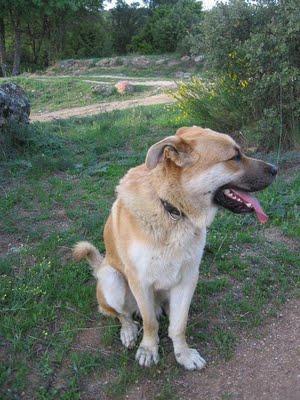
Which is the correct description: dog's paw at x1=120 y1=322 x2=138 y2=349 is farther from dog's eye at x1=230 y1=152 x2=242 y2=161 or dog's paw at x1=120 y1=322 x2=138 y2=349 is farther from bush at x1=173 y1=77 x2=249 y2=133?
bush at x1=173 y1=77 x2=249 y2=133

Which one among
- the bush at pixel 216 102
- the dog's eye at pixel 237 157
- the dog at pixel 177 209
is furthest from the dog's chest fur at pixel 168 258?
the bush at pixel 216 102

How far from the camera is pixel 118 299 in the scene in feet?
10.4

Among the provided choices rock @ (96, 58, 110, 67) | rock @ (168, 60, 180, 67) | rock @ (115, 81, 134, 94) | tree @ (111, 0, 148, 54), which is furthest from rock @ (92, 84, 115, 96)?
tree @ (111, 0, 148, 54)

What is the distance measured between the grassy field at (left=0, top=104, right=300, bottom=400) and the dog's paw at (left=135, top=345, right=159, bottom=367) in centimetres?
6

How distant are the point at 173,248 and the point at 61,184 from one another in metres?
3.72

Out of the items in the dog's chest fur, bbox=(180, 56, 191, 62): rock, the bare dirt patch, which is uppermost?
the dog's chest fur

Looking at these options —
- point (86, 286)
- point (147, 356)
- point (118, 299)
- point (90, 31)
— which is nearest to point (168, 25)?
point (90, 31)

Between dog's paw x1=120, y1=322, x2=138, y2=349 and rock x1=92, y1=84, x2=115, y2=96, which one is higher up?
rock x1=92, y1=84, x2=115, y2=96

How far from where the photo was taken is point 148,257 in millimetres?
2793

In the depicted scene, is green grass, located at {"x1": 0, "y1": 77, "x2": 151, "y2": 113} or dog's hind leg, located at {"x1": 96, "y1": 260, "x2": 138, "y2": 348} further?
green grass, located at {"x1": 0, "y1": 77, "x2": 151, "y2": 113}

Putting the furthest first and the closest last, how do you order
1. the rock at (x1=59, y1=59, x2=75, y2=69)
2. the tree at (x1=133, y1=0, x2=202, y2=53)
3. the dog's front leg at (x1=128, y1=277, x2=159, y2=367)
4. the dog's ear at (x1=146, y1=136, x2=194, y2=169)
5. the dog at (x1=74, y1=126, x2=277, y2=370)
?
1. the tree at (x1=133, y1=0, x2=202, y2=53)
2. the rock at (x1=59, y1=59, x2=75, y2=69)
3. the dog's front leg at (x1=128, y1=277, x2=159, y2=367)
4. the dog at (x1=74, y1=126, x2=277, y2=370)
5. the dog's ear at (x1=146, y1=136, x2=194, y2=169)

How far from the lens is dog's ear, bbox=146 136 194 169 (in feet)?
8.56

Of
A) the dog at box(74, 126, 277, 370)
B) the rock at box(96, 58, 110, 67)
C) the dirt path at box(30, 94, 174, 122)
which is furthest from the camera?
the rock at box(96, 58, 110, 67)

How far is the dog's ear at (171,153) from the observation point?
261 cm
